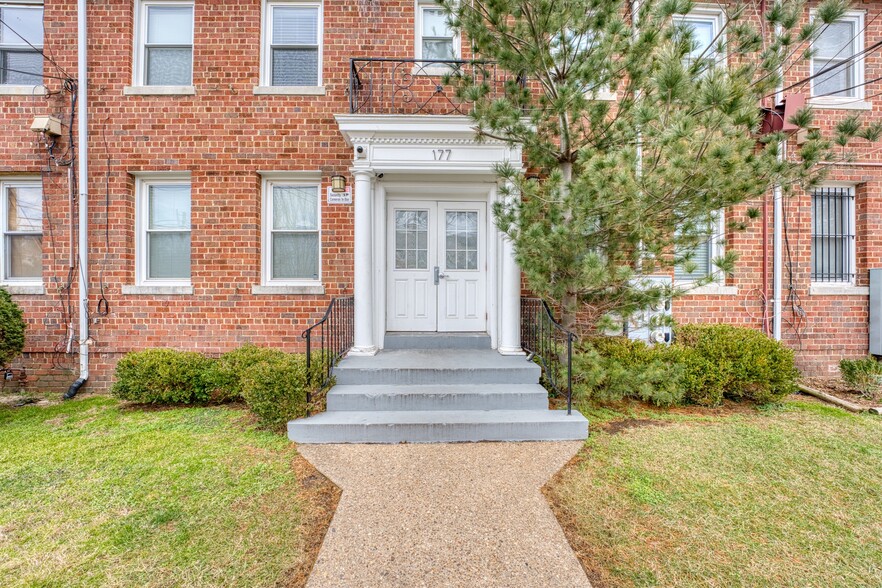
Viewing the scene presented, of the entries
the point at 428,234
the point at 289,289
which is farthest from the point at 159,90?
the point at 428,234

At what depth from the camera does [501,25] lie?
13.4ft

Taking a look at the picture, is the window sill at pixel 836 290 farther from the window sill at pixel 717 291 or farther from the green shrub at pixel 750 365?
the green shrub at pixel 750 365

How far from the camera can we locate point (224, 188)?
5.77 meters

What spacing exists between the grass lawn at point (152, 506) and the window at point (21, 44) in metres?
5.15

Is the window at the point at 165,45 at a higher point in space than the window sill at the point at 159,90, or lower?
higher

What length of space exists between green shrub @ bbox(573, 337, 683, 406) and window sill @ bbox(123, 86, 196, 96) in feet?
21.6

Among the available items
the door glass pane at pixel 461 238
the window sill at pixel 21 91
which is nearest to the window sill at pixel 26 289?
the window sill at pixel 21 91

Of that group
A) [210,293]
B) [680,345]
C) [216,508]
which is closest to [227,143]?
[210,293]

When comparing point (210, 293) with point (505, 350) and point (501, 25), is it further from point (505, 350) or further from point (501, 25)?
point (501, 25)

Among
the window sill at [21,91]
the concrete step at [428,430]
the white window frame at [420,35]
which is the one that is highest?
the white window frame at [420,35]

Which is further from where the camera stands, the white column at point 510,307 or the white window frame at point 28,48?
the white window frame at point 28,48

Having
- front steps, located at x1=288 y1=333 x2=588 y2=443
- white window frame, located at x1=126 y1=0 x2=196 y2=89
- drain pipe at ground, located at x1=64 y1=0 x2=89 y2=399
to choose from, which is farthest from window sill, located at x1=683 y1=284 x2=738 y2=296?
drain pipe at ground, located at x1=64 y1=0 x2=89 y2=399

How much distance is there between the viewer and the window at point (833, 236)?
6.32 meters

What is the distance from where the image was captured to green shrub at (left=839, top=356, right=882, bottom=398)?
5.32 m
